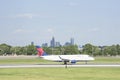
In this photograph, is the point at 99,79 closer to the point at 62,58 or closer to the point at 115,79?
the point at 115,79

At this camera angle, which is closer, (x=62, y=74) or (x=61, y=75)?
(x=61, y=75)

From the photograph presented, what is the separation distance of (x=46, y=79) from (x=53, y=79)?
0.85 metres

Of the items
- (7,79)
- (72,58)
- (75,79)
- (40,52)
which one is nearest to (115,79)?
(75,79)

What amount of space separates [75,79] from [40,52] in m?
61.8

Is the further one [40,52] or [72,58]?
[40,52]

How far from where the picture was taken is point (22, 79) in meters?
39.3

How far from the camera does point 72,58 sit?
3543 inches

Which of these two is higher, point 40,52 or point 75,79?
point 40,52

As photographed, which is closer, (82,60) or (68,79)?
(68,79)

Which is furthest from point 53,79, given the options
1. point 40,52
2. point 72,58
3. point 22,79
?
point 40,52

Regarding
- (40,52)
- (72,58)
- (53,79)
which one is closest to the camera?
(53,79)

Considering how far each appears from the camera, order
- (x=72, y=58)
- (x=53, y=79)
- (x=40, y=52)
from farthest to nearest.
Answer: (x=40, y=52) < (x=72, y=58) < (x=53, y=79)

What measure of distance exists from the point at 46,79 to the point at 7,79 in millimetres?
4435

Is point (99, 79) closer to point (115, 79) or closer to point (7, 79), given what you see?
point (115, 79)
